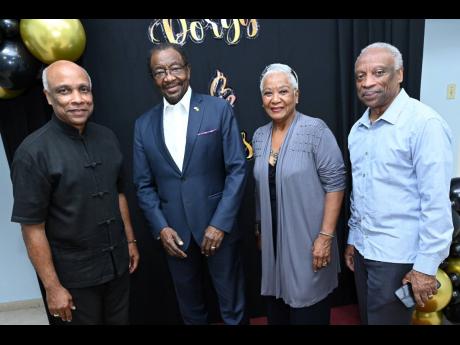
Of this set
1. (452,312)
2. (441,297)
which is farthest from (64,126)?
(452,312)

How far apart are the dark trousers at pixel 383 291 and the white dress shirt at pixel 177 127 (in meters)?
0.98

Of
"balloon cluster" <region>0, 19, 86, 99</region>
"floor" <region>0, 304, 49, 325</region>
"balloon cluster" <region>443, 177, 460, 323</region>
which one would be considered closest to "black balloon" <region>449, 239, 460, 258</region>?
"balloon cluster" <region>443, 177, 460, 323</region>

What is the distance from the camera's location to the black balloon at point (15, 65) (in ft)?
5.48

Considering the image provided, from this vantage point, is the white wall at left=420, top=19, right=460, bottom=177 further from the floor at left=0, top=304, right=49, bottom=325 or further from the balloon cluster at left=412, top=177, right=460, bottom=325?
the floor at left=0, top=304, right=49, bottom=325

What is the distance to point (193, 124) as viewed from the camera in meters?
1.71

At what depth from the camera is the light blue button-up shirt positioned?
1269 millimetres

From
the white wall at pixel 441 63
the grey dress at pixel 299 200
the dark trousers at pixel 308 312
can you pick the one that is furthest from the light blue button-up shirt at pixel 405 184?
the white wall at pixel 441 63

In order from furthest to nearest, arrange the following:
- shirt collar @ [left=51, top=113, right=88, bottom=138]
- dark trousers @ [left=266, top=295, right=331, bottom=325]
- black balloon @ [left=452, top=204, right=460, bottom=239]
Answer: black balloon @ [left=452, top=204, right=460, bottom=239]
dark trousers @ [left=266, top=295, right=331, bottom=325]
shirt collar @ [left=51, top=113, right=88, bottom=138]

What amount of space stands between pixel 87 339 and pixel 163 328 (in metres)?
0.12

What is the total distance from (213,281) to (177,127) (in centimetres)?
85

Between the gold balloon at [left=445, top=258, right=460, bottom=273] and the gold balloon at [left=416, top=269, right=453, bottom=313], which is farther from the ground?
the gold balloon at [left=445, top=258, right=460, bottom=273]

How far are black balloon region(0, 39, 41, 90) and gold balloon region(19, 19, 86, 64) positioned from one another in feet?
0.13

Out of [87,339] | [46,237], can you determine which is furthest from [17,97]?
[87,339]

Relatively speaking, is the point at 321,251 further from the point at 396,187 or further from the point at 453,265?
the point at 453,265
